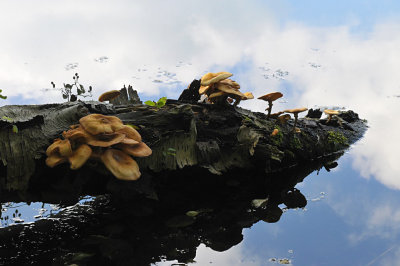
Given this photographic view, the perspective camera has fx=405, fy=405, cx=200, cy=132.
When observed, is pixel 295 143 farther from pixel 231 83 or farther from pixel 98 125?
pixel 98 125

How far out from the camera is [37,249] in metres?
3.41

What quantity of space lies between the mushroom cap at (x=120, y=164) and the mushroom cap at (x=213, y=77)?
1.32 meters

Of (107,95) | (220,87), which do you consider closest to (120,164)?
(107,95)

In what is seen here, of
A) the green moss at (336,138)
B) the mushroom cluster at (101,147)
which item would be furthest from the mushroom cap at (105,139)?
the green moss at (336,138)

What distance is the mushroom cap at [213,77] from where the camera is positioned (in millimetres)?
4168

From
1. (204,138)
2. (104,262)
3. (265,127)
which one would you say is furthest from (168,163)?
(265,127)

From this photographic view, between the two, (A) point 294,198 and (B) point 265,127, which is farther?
(B) point 265,127

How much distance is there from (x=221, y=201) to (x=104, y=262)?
1522 mm

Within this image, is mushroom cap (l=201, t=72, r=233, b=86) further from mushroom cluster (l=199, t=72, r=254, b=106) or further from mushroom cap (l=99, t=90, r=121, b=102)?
mushroom cap (l=99, t=90, r=121, b=102)

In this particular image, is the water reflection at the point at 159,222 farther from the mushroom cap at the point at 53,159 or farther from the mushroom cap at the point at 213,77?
the mushroom cap at the point at 213,77

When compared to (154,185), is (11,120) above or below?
above

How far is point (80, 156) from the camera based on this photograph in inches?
123

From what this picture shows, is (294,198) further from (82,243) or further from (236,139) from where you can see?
(82,243)

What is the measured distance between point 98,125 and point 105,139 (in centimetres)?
14
